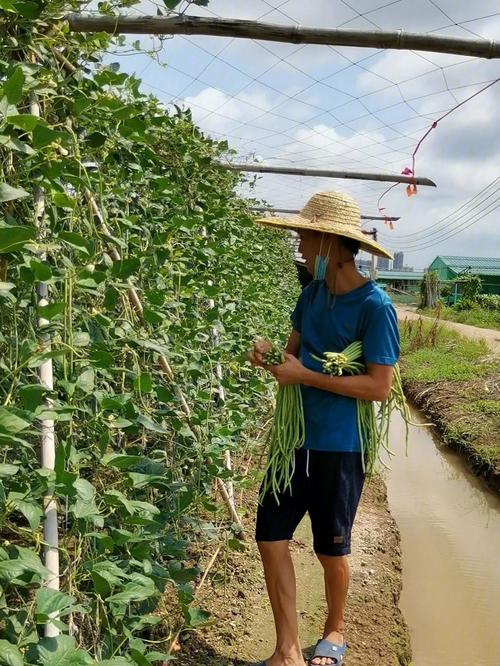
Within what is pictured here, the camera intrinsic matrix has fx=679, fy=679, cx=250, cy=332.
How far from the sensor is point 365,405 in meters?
2.01

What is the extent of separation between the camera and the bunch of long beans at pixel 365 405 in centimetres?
191

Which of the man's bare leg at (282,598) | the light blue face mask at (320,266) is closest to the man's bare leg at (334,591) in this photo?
the man's bare leg at (282,598)

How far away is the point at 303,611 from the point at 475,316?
63.7ft

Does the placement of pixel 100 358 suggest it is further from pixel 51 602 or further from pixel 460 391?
pixel 460 391

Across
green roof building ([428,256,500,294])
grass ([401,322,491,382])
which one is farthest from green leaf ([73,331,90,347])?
green roof building ([428,256,500,294])

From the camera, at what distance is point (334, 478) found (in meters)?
1.96

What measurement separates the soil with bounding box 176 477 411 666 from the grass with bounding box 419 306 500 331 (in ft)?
52.8

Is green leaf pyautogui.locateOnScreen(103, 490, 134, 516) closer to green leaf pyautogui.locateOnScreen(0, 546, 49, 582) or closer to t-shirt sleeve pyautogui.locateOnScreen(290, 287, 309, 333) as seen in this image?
green leaf pyautogui.locateOnScreen(0, 546, 49, 582)

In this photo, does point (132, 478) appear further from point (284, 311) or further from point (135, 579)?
point (284, 311)

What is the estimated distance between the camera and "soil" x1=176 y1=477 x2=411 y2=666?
221 centimetres

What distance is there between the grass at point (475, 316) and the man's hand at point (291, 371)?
17112mm

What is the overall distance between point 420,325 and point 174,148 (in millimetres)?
10011

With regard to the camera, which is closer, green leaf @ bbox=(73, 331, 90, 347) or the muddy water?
green leaf @ bbox=(73, 331, 90, 347)

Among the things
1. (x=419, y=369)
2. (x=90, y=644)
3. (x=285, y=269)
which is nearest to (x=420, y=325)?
(x=419, y=369)
